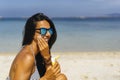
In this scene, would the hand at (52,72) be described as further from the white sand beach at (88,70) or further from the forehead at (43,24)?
the white sand beach at (88,70)

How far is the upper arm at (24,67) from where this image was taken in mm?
3021

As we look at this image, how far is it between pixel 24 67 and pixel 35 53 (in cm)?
27

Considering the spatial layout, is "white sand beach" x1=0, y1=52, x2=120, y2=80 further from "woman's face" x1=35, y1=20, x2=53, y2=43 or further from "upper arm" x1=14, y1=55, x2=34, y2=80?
"upper arm" x1=14, y1=55, x2=34, y2=80

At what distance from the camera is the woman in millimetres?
3047

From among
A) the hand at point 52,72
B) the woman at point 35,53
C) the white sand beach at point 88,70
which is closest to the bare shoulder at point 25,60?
the woman at point 35,53

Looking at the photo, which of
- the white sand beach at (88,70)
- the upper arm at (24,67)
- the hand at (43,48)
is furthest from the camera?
the white sand beach at (88,70)

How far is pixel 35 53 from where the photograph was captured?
327 centimetres

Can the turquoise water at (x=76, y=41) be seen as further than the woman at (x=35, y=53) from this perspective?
Yes

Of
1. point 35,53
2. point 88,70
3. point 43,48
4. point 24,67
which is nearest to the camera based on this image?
point 24,67

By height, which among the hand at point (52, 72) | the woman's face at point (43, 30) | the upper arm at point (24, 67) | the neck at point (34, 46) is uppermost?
the woman's face at point (43, 30)

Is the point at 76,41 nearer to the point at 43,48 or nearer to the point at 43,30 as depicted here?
the point at 43,30

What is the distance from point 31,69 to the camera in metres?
3.10

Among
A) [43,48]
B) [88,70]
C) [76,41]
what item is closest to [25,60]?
[43,48]

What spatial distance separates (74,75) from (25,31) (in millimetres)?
4810
